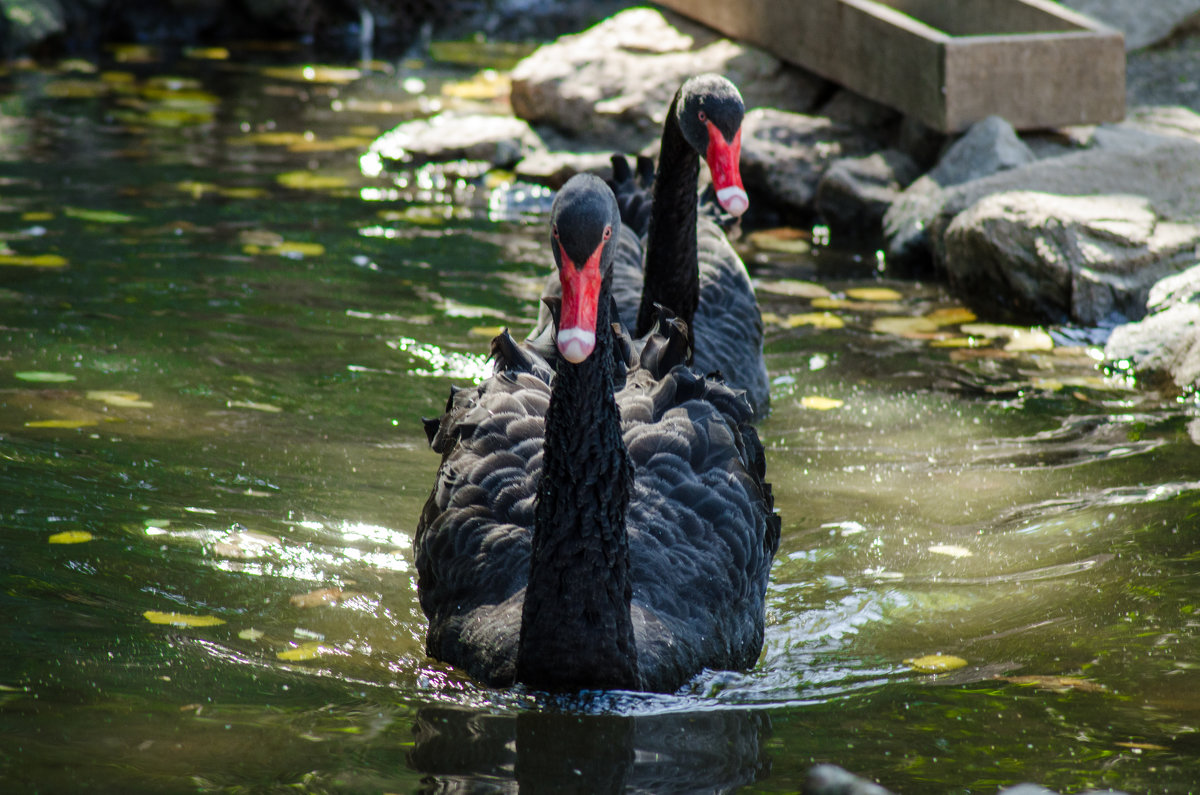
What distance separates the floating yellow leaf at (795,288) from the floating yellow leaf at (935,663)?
12.9 ft

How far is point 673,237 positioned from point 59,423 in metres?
2.46

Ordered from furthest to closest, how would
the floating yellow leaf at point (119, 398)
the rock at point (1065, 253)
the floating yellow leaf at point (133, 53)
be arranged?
the floating yellow leaf at point (133, 53)
the rock at point (1065, 253)
the floating yellow leaf at point (119, 398)

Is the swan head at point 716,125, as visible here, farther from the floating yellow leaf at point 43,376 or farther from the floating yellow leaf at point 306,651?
the floating yellow leaf at point 43,376

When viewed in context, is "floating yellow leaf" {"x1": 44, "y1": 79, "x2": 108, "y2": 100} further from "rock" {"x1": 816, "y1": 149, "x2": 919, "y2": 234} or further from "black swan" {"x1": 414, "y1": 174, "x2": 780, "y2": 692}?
"black swan" {"x1": 414, "y1": 174, "x2": 780, "y2": 692}

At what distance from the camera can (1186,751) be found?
10.9 feet

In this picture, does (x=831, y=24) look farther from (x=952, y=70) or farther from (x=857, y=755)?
(x=857, y=755)

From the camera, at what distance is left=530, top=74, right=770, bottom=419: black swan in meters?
5.21

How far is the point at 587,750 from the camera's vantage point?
134 inches

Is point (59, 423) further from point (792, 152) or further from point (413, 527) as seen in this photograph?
point (792, 152)

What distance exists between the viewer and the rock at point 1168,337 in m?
6.21

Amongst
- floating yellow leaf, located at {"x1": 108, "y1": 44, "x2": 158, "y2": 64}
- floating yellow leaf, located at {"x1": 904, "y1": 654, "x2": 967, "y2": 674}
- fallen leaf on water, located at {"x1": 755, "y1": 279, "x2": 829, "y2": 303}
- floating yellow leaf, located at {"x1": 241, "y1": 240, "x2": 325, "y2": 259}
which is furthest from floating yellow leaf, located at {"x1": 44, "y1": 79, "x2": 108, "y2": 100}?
floating yellow leaf, located at {"x1": 904, "y1": 654, "x2": 967, "y2": 674}

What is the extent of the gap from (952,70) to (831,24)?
4.78 ft

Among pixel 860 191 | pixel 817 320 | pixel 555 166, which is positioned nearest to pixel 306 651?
pixel 817 320

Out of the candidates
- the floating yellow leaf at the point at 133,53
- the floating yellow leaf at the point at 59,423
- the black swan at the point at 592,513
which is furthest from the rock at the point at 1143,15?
the floating yellow leaf at the point at 133,53
